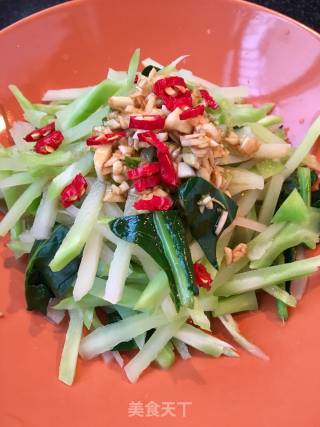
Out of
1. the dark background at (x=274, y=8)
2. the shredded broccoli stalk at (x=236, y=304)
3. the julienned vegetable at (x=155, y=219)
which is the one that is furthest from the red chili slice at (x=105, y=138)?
the dark background at (x=274, y=8)

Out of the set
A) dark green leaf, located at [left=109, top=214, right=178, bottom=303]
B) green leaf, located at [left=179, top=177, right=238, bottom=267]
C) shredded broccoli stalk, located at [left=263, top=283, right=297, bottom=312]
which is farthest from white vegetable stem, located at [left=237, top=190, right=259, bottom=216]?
dark green leaf, located at [left=109, top=214, right=178, bottom=303]

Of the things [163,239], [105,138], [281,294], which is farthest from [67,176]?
[281,294]

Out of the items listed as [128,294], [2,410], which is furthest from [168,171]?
[2,410]

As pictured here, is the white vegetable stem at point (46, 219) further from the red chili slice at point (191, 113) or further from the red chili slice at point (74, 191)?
the red chili slice at point (191, 113)

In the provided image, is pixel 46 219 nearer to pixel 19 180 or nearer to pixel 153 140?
pixel 19 180

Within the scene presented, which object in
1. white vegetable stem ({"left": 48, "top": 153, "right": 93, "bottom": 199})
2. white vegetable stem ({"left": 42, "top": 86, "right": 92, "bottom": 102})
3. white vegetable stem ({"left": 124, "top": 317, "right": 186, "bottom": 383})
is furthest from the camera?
white vegetable stem ({"left": 42, "top": 86, "right": 92, "bottom": 102})

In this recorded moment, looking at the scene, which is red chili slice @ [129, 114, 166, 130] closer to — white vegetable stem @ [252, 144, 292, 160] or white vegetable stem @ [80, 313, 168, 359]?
white vegetable stem @ [252, 144, 292, 160]

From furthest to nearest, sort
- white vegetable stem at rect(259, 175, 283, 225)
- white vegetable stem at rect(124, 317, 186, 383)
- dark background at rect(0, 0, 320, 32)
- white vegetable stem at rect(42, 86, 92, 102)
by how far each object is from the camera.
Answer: dark background at rect(0, 0, 320, 32)
white vegetable stem at rect(42, 86, 92, 102)
white vegetable stem at rect(259, 175, 283, 225)
white vegetable stem at rect(124, 317, 186, 383)
